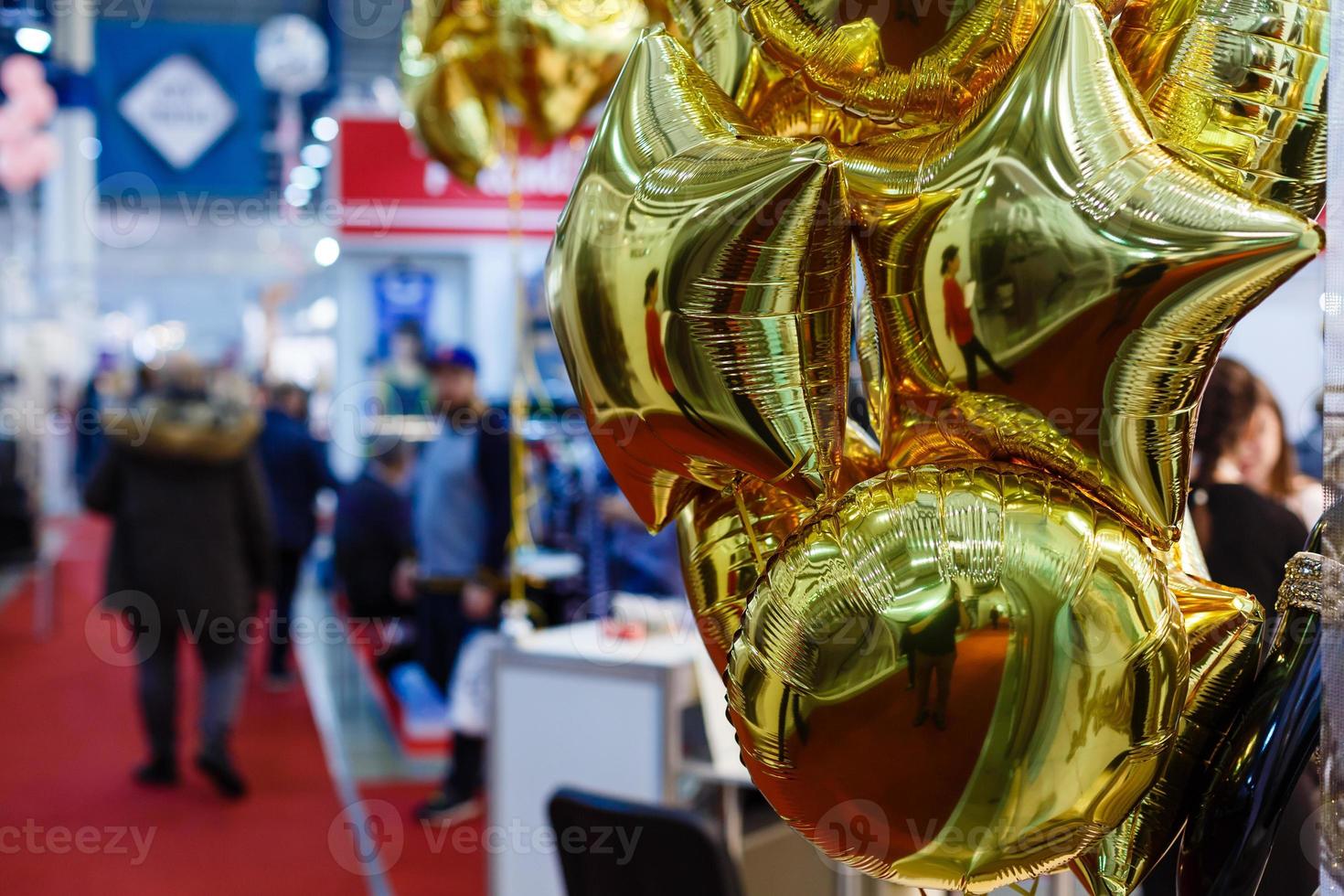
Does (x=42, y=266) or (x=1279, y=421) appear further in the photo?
(x=42, y=266)

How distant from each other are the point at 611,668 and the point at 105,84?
12.0 feet

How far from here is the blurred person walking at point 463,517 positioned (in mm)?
3945

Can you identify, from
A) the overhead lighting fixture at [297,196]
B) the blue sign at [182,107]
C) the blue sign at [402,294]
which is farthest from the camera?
the overhead lighting fixture at [297,196]

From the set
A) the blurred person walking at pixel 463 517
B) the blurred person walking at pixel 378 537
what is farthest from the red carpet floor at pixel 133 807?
the blurred person walking at pixel 378 537

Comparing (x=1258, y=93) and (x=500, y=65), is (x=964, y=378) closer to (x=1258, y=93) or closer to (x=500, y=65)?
(x=1258, y=93)

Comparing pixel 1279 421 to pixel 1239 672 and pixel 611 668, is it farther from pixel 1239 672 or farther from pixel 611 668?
pixel 1239 672

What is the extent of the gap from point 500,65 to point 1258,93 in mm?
2362

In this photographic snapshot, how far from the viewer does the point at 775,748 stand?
0.65 metres

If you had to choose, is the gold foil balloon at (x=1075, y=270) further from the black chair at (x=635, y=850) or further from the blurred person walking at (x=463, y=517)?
the blurred person walking at (x=463, y=517)

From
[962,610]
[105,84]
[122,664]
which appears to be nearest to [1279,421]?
[962,610]

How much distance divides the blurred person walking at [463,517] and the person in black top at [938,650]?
3.33 m

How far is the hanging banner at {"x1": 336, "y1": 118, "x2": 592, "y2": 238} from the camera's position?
5.99 m

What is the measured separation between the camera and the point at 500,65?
284 centimetres

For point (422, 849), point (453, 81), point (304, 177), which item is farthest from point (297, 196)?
point (453, 81)
